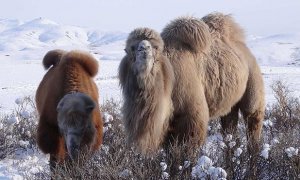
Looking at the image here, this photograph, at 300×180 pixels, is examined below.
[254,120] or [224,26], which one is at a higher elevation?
[224,26]

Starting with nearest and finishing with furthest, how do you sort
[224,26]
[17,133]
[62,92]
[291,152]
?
1. [291,152]
2. [62,92]
3. [224,26]
4. [17,133]

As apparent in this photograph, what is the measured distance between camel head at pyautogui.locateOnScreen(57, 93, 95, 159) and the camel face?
1.04m

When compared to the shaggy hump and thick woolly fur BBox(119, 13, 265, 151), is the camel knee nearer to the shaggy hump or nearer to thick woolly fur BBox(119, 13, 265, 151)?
thick woolly fur BBox(119, 13, 265, 151)

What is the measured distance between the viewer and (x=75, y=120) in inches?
243

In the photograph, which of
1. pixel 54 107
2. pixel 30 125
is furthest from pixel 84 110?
pixel 30 125

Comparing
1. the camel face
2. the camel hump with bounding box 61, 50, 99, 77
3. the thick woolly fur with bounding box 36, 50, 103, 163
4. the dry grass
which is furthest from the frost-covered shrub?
the camel face

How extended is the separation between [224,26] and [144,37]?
2525 mm

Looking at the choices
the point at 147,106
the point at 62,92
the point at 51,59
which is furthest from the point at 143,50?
the point at 51,59

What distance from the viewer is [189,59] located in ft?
A: 21.0

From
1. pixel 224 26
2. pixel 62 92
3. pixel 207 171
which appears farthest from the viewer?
pixel 224 26

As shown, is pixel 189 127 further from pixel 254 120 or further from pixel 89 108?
pixel 254 120

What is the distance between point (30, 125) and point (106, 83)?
11476 millimetres

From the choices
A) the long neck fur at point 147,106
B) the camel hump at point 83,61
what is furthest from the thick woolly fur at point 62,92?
the long neck fur at point 147,106

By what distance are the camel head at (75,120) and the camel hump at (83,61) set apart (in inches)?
40.3
